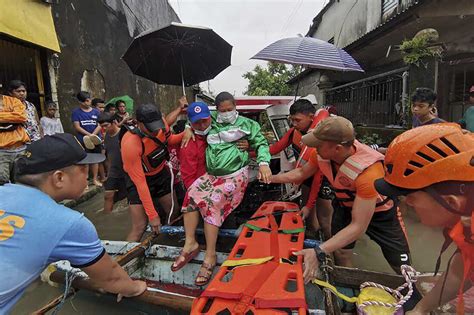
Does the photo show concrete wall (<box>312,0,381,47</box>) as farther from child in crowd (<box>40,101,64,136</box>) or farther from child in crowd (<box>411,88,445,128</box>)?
child in crowd (<box>40,101,64,136</box>)

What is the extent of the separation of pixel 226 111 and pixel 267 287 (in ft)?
6.02

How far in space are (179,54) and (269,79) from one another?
80.0ft

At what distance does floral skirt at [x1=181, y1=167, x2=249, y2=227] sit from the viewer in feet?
10.3

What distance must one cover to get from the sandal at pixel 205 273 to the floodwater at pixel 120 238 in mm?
304

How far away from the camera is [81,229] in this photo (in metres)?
1.62

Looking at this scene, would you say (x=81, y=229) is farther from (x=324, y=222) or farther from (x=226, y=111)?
(x=324, y=222)

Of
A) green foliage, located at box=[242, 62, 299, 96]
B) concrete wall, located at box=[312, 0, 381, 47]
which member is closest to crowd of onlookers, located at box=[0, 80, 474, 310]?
concrete wall, located at box=[312, 0, 381, 47]

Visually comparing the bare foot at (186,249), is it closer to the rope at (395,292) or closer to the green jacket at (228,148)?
the green jacket at (228,148)

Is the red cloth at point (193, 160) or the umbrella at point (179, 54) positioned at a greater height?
the umbrella at point (179, 54)

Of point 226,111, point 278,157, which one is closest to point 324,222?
point 278,157

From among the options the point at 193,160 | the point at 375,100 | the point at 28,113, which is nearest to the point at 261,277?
the point at 193,160

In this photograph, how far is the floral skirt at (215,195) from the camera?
10.3ft

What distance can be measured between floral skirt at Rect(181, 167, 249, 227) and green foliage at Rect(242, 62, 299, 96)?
2361 centimetres

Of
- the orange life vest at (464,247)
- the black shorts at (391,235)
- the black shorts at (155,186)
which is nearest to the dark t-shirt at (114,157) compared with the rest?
the black shorts at (155,186)
